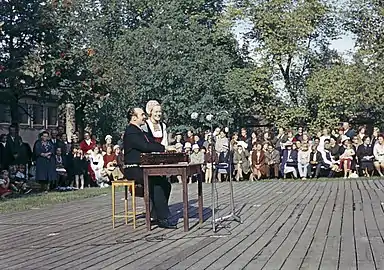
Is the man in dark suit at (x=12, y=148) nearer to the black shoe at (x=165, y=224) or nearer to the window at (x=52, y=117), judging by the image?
the black shoe at (x=165, y=224)

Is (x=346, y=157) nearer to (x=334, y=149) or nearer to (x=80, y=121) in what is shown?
(x=334, y=149)

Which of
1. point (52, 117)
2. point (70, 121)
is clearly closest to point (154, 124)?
point (70, 121)

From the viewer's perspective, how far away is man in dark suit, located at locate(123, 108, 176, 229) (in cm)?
954

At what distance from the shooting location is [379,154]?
2017 cm

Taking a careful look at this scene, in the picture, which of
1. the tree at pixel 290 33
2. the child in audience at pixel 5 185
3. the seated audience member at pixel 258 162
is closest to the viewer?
the child in audience at pixel 5 185

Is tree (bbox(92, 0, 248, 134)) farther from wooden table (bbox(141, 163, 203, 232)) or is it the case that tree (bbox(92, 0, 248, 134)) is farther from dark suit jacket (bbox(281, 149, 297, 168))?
wooden table (bbox(141, 163, 203, 232))

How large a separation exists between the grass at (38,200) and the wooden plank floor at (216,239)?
2.00 feet

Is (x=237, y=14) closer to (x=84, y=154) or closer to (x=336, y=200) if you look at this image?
(x=84, y=154)

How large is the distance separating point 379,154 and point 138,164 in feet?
39.8

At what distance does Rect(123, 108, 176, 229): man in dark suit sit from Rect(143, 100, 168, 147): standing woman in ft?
0.51

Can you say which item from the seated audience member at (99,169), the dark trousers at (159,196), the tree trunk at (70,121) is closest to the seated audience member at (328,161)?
the seated audience member at (99,169)

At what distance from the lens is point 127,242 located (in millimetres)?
8258

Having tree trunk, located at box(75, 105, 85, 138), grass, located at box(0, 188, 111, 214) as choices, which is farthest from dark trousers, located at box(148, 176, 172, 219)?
tree trunk, located at box(75, 105, 85, 138)

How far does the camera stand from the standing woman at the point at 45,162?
1850 centimetres
